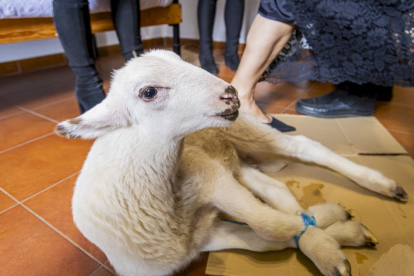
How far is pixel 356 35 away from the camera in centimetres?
133

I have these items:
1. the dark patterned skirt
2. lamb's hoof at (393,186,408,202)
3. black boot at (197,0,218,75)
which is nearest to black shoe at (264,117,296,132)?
the dark patterned skirt

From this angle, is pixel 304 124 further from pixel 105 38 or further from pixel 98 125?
pixel 105 38

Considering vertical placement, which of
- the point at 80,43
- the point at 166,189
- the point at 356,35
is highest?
the point at 356,35

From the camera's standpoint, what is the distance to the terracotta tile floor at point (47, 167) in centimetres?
92

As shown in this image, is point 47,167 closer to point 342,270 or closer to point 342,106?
point 342,270

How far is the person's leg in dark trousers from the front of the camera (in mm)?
1832

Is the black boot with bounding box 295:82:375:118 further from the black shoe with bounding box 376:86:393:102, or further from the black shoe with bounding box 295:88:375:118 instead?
the black shoe with bounding box 376:86:393:102

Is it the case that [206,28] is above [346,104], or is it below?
above

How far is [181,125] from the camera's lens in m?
0.71

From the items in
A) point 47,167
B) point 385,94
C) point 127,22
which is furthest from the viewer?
point 385,94

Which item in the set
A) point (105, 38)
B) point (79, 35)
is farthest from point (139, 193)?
point (105, 38)

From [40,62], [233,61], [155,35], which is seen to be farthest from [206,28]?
[155,35]

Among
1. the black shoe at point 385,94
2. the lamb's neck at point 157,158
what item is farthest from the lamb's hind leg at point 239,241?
the black shoe at point 385,94

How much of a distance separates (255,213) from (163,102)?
1.31ft
